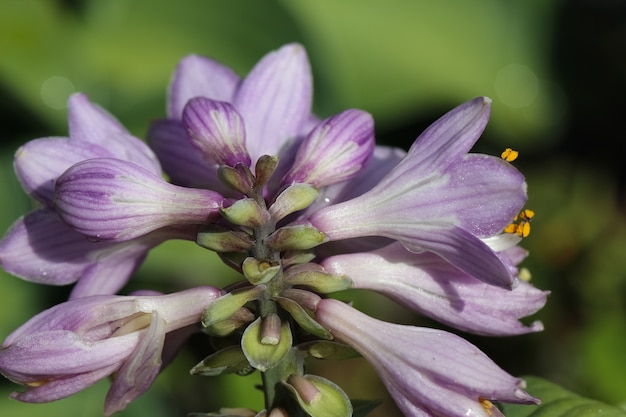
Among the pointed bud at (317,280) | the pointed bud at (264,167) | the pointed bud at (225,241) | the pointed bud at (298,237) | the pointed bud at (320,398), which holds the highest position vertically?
the pointed bud at (264,167)

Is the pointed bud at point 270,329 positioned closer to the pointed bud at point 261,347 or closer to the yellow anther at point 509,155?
the pointed bud at point 261,347

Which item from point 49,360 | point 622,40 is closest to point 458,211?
point 49,360

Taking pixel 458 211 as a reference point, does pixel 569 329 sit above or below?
below

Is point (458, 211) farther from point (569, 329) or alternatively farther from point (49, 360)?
point (569, 329)

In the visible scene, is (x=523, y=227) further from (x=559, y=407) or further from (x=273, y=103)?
(x=273, y=103)

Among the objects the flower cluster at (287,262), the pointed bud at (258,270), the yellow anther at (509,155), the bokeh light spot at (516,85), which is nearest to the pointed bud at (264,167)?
the flower cluster at (287,262)

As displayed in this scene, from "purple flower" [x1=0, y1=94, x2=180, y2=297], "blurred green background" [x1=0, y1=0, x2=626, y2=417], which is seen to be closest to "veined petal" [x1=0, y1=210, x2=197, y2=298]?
"purple flower" [x1=0, y1=94, x2=180, y2=297]

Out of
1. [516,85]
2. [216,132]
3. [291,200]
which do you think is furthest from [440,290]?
[516,85]
